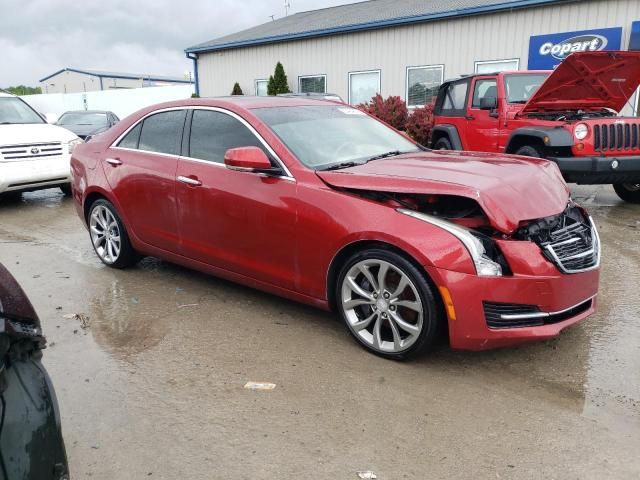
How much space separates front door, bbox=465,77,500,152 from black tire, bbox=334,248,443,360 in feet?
18.9

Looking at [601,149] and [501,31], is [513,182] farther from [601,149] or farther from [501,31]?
[501,31]

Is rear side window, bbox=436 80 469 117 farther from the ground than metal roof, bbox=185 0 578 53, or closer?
closer

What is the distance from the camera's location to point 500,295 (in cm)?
312

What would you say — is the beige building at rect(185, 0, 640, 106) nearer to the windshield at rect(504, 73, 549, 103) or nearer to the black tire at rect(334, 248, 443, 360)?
the windshield at rect(504, 73, 549, 103)

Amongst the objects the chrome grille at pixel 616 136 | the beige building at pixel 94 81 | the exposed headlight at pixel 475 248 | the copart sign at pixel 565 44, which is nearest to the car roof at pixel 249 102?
the exposed headlight at pixel 475 248

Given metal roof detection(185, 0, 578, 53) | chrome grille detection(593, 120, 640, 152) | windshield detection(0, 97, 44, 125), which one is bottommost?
chrome grille detection(593, 120, 640, 152)

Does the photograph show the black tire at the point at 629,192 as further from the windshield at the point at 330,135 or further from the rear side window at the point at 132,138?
the rear side window at the point at 132,138

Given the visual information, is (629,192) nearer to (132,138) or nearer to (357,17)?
(132,138)

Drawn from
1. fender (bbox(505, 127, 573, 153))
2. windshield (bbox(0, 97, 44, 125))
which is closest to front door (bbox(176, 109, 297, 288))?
fender (bbox(505, 127, 573, 153))

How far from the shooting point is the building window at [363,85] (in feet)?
56.9

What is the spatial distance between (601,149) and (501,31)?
8480mm

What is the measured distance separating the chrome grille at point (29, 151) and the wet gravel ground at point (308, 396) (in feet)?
14.8

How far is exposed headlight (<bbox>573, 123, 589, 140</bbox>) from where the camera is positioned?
7.25 meters

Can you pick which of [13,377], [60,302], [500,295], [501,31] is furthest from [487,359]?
[501,31]
